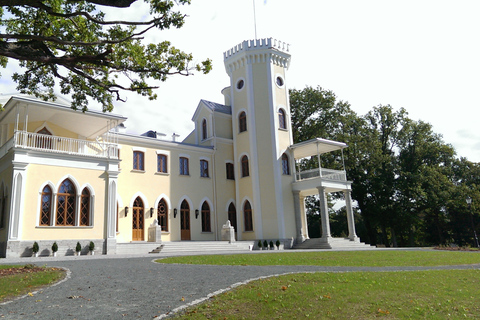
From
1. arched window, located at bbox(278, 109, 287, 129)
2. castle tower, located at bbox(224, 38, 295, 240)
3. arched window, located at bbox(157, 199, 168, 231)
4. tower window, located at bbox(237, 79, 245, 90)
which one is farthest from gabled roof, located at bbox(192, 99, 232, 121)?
arched window, located at bbox(157, 199, 168, 231)

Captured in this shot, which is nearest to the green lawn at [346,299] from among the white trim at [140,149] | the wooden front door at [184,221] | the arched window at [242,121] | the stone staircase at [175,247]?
the stone staircase at [175,247]

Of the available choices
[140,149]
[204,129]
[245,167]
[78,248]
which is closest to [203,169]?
[245,167]

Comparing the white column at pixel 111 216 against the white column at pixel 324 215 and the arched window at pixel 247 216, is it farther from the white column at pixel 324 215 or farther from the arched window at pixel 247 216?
the white column at pixel 324 215

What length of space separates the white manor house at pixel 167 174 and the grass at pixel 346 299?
47.7 feet

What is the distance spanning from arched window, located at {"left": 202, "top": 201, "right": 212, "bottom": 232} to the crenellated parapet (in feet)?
35.4

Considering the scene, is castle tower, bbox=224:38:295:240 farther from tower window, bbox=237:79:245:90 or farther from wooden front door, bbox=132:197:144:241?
wooden front door, bbox=132:197:144:241

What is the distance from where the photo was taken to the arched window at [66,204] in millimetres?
19125

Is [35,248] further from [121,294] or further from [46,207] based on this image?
[121,294]

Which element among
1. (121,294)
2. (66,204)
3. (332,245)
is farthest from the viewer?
(332,245)

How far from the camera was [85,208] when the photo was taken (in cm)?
1991

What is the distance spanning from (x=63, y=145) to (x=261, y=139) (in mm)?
13196

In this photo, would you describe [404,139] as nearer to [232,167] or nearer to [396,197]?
[396,197]

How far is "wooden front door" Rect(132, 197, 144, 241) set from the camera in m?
24.1

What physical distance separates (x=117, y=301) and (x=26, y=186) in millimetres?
14345
